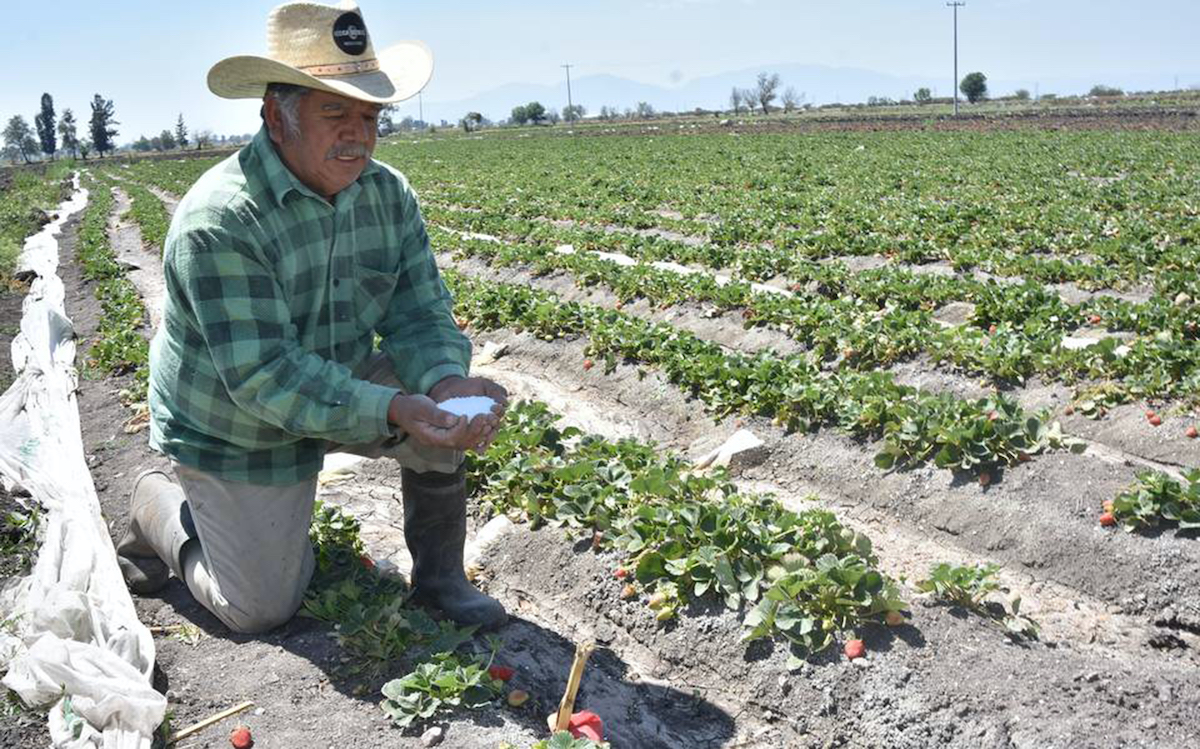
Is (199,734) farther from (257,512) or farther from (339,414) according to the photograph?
(339,414)

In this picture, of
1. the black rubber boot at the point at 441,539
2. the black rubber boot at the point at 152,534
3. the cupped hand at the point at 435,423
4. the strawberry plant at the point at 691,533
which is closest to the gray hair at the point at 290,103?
the cupped hand at the point at 435,423

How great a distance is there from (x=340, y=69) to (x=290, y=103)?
0.20 metres

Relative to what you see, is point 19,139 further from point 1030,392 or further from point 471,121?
point 1030,392

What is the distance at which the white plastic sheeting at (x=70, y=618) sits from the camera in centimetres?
317

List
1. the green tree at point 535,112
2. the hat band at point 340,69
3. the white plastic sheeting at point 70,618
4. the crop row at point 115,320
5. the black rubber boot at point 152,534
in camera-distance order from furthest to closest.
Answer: the green tree at point 535,112, the crop row at point 115,320, the black rubber boot at point 152,534, the hat band at point 340,69, the white plastic sheeting at point 70,618

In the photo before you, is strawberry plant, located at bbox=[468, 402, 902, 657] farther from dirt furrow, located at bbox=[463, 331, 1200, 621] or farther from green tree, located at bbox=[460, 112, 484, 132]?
green tree, located at bbox=[460, 112, 484, 132]

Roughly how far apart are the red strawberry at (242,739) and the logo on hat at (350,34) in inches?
84.5

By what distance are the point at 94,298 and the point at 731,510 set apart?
1087cm

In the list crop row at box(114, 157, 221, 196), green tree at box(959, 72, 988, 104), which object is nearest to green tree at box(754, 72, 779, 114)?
green tree at box(959, 72, 988, 104)

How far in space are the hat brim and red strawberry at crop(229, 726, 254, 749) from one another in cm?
195

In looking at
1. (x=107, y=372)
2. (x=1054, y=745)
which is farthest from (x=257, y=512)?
(x=107, y=372)

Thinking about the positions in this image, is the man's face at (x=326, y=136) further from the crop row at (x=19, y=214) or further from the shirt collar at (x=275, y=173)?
the crop row at (x=19, y=214)

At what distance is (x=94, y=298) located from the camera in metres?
12.8

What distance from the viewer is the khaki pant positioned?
12.3ft
